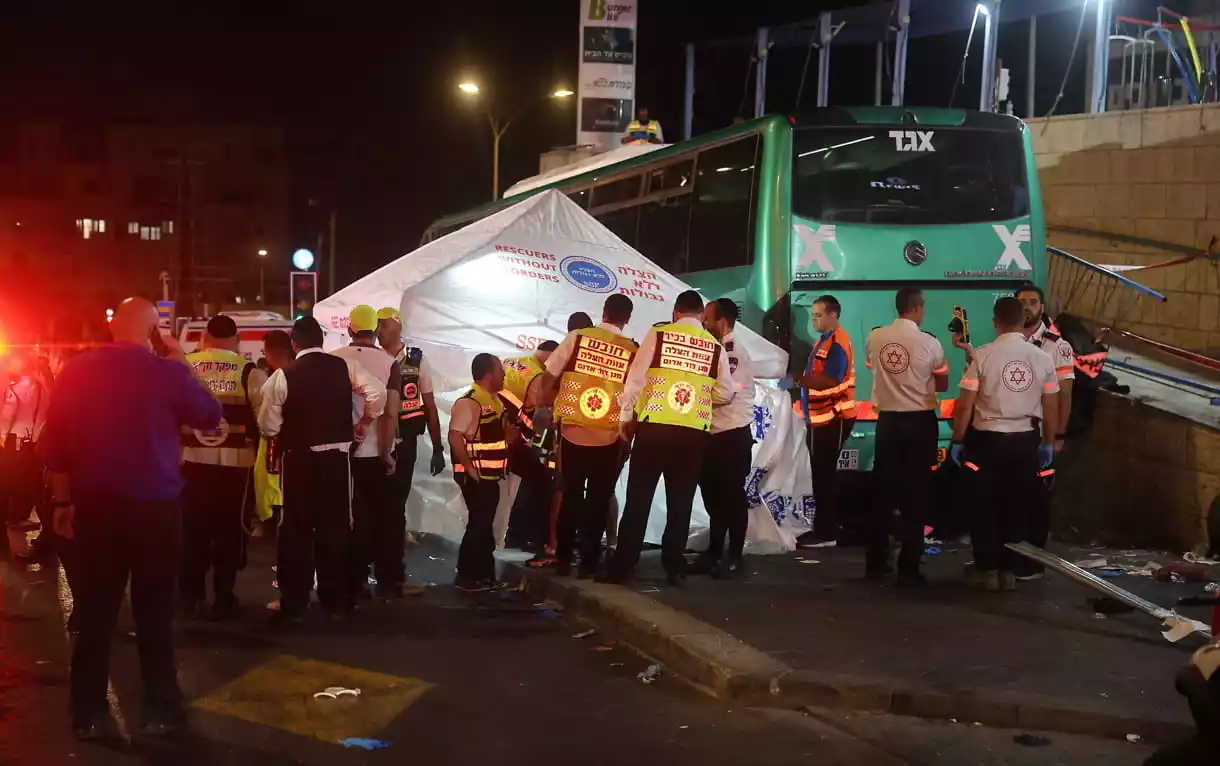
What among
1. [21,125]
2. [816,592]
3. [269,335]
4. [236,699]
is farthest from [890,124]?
[21,125]

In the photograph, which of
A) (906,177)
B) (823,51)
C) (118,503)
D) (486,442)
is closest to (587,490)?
(486,442)

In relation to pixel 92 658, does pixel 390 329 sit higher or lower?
higher

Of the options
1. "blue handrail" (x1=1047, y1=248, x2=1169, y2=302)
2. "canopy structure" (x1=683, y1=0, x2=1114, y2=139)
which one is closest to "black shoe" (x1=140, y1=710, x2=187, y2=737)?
"blue handrail" (x1=1047, y1=248, x2=1169, y2=302)

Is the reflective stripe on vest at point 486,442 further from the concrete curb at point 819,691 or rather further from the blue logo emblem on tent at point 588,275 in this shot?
the blue logo emblem on tent at point 588,275

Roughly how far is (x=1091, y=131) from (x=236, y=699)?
14.4m

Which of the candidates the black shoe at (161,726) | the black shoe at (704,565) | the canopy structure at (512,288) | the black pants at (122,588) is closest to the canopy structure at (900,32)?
the canopy structure at (512,288)

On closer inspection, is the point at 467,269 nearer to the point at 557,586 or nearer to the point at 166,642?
the point at 557,586

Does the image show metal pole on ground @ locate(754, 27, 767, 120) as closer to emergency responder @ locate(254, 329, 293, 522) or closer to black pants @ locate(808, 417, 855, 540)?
black pants @ locate(808, 417, 855, 540)

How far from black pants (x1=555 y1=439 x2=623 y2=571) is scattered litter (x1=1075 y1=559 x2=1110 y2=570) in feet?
11.9

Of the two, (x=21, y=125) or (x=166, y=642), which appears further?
(x=21, y=125)

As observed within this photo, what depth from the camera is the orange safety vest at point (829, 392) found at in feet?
35.8

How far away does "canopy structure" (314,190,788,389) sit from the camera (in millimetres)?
11367

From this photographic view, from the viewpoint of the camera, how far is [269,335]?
8.71 meters

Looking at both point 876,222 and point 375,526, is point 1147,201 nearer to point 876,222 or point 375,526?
point 876,222
